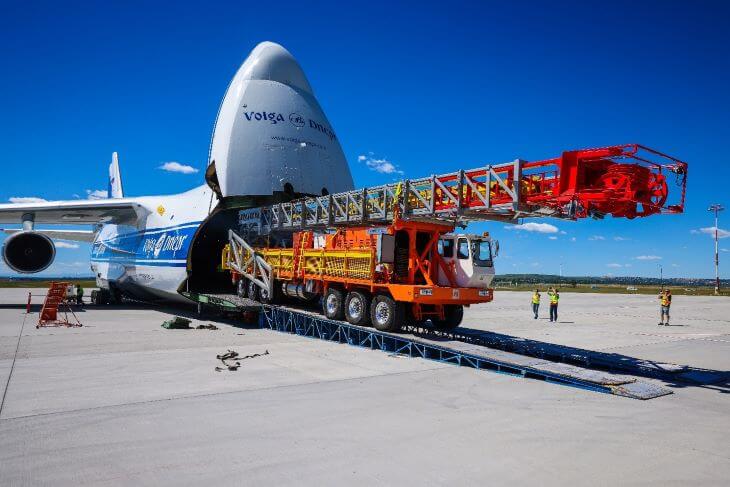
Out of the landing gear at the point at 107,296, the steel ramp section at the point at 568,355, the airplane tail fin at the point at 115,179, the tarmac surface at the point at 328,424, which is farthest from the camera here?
the airplane tail fin at the point at 115,179

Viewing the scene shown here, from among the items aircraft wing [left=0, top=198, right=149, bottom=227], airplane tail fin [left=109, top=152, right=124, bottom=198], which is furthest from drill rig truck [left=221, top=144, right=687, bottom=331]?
airplane tail fin [left=109, top=152, right=124, bottom=198]

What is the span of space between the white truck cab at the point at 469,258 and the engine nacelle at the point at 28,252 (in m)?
17.1

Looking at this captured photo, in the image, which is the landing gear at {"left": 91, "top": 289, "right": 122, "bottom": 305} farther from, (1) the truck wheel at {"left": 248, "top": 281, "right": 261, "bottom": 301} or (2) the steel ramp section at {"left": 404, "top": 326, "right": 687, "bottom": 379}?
(2) the steel ramp section at {"left": 404, "top": 326, "right": 687, "bottom": 379}

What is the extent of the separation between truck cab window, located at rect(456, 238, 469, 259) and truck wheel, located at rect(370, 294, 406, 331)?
6.35 feet

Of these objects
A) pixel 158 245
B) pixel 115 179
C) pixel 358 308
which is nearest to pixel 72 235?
pixel 115 179

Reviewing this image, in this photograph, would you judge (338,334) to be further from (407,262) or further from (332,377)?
(332,377)

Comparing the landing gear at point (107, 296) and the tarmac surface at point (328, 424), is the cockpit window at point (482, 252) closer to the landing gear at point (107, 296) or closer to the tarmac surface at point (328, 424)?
the tarmac surface at point (328, 424)

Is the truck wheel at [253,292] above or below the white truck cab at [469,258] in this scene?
below

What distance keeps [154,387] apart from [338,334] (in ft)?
19.9

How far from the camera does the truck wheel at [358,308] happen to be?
13133 millimetres

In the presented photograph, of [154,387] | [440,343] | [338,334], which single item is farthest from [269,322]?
[154,387]

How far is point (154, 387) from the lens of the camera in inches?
327

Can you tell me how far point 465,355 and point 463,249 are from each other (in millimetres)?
3356

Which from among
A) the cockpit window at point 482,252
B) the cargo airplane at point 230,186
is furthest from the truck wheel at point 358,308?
the cargo airplane at point 230,186
